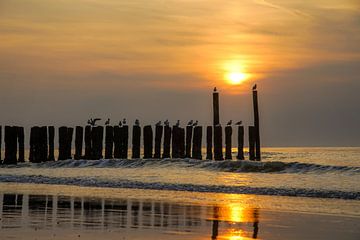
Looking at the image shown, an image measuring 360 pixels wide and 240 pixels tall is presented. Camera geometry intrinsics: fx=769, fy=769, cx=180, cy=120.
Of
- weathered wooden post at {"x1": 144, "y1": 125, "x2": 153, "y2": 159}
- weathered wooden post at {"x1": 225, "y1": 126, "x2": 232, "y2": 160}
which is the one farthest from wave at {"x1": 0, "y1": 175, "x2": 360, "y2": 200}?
weathered wooden post at {"x1": 225, "y1": 126, "x2": 232, "y2": 160}

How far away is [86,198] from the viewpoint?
18.5m

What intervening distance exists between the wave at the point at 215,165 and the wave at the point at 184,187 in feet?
24.0

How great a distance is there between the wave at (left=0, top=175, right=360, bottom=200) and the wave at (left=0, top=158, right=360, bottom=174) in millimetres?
7320

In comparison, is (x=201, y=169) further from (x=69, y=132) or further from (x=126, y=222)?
(x=126, y=222)

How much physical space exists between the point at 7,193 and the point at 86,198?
102 inches

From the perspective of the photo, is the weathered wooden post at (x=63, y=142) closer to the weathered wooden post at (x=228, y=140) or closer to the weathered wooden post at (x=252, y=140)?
the weathered wooden post at (x=228, y=140)

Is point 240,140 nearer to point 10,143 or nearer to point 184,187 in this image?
point 10,143

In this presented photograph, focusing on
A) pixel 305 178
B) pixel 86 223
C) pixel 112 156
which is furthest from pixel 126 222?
pixel 112 156

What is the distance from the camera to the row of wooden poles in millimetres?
35781

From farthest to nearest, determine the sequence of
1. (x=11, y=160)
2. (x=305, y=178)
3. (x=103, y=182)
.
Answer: (x=11, y=160), (x=305, y=178), (x=103, y=182)

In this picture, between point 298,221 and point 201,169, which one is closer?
point 298,221

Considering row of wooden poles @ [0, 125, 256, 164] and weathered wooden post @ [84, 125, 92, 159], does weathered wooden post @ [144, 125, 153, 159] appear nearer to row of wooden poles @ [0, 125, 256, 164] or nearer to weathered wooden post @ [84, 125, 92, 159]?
row of wooden poles @ [0, 125, 256, 164]

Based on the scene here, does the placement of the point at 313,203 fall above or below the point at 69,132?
below

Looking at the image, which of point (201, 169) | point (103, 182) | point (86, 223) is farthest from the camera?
point (201, 169)
